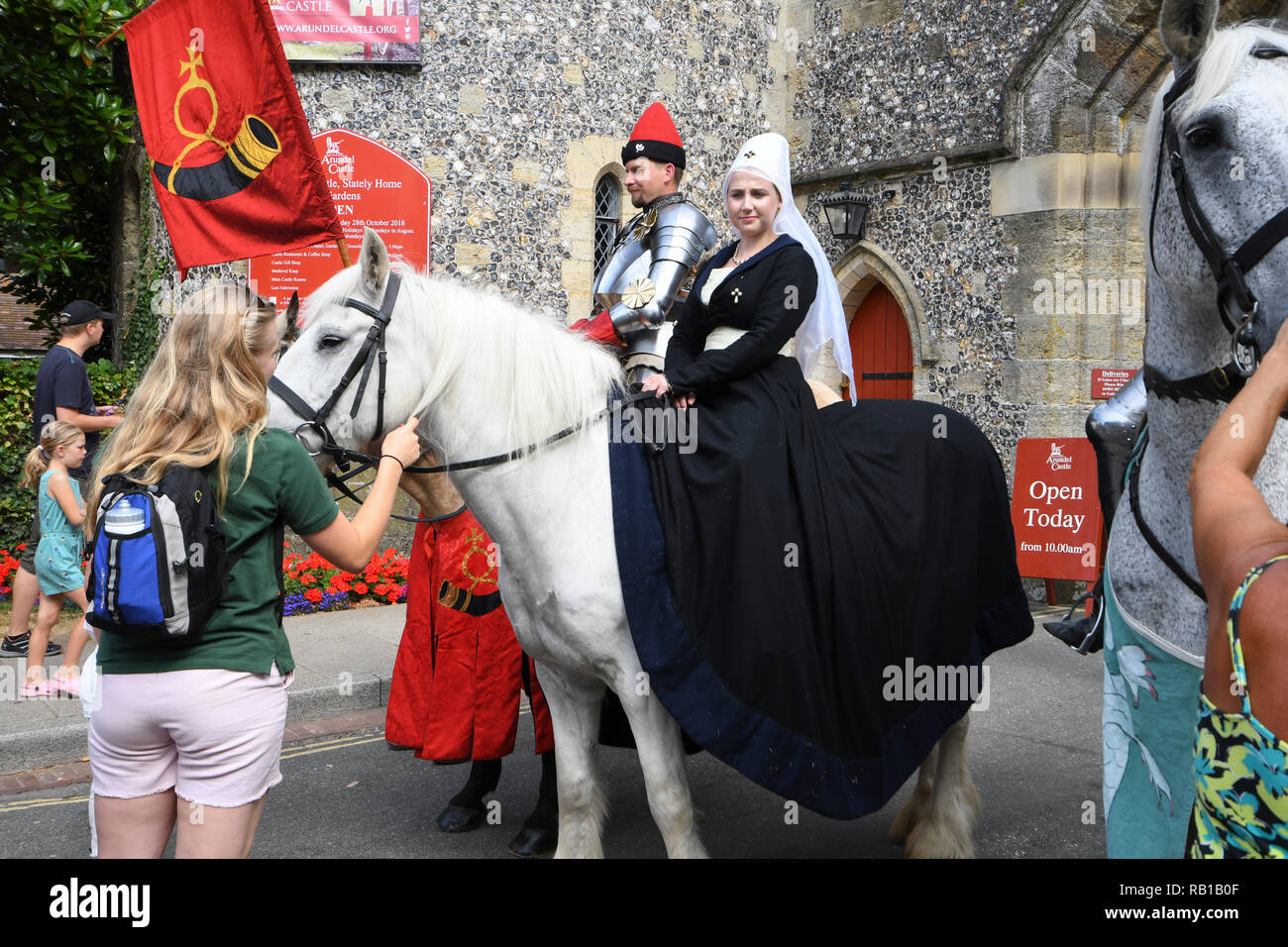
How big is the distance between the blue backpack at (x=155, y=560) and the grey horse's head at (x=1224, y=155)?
2.19m

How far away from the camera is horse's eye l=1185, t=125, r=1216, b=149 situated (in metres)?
2.05

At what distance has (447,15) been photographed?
35.1 feet

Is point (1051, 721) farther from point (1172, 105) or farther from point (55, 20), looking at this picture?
point (55, 20)

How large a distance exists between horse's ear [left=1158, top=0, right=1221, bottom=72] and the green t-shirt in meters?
2.20

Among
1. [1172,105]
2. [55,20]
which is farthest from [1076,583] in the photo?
[55,20]

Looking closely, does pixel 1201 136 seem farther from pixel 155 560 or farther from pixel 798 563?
pixel 155 560

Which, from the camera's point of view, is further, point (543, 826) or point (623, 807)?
point (623, 807)

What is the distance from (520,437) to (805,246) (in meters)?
1.33

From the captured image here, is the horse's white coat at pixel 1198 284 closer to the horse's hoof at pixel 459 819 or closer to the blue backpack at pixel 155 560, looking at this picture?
the blue backpack at pixel 155 560

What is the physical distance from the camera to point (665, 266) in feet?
14.6

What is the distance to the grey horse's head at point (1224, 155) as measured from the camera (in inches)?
74.9

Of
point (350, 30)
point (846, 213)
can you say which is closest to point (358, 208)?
point (350, 30)

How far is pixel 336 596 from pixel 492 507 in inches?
243

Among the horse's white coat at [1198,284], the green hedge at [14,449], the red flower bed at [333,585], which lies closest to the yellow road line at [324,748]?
the red flower bed at [333,585]
